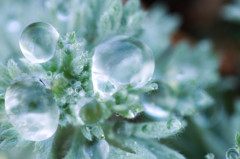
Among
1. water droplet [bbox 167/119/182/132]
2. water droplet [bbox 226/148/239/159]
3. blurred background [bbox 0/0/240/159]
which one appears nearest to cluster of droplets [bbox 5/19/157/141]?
water droplet [bbox 167/119/182/132]

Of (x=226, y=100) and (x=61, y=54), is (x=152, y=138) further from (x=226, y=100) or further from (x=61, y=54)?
(x=226, y=100)

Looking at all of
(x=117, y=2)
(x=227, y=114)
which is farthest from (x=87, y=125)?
(x=227, y=114)

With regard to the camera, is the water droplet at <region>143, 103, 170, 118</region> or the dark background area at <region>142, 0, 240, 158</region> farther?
the dark background area at <region>142, 0, 240, 158</region>

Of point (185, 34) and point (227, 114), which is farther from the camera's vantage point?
point (185, 34)

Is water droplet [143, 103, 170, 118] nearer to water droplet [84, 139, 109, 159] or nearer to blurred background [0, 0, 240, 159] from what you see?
blurred background [0, 0, 240, 159]

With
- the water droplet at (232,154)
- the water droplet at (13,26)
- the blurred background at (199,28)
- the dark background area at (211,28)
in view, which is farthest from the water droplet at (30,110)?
the dark background area at (211,28)

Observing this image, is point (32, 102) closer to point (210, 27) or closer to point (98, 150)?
point (98, 150)

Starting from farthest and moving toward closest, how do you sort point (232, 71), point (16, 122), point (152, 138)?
point (232, 71), point (152, 138), point (16, 122)
